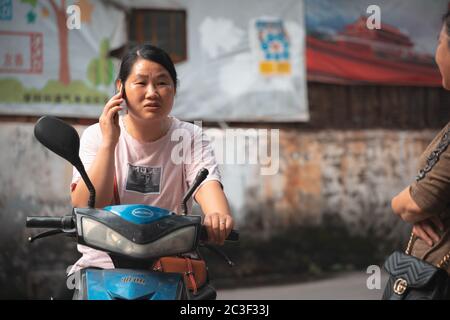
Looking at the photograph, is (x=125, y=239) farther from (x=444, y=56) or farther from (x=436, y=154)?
(x=444, y=56)

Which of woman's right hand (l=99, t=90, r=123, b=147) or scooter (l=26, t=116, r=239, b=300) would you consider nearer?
scooter (l=26, t=116, r=239, b=300)

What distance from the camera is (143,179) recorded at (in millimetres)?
3352

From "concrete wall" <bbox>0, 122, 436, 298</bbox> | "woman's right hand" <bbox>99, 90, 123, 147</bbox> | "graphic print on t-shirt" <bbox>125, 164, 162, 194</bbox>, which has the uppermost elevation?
"woman's right hand" <bbox>99, 90, 123, 147</bbox>

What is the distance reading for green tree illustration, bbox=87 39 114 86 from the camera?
8117 mm

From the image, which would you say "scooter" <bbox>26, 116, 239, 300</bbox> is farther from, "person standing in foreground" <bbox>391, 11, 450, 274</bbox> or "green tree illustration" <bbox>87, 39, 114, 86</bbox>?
"green tree illustration" <bbox>87, 39, 114, 86</bbox>

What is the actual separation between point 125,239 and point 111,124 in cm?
70

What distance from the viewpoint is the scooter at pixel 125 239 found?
2531 millimetres

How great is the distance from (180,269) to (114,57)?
559 centimetres

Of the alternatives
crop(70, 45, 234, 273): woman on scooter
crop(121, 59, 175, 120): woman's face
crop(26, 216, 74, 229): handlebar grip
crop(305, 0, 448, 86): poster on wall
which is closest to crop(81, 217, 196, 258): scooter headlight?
crop(26, 216, 74, 229): handlebar grip

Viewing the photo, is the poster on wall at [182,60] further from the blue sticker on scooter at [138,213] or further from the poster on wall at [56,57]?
the blue sticker on scooter at [138,213]

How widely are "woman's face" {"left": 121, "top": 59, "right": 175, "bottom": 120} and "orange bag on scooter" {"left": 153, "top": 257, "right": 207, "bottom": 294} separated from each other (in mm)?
649

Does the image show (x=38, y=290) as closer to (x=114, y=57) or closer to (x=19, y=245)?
(x=19, y=245)

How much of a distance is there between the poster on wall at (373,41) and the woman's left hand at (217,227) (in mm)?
6259

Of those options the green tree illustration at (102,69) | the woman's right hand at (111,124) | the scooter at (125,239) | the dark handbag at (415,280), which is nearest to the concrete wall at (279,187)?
the green tree illustration at (102,69)
